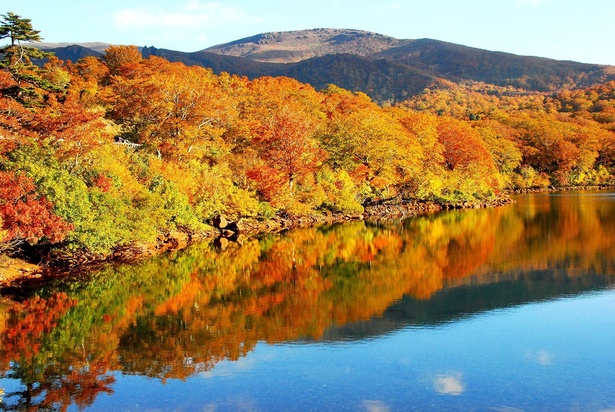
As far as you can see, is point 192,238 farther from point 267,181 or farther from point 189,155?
point 267,181

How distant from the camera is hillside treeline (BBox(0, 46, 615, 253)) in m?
24.4

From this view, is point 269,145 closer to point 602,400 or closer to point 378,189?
point 378,189

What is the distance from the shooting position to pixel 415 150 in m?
53.8

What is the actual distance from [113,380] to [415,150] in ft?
146

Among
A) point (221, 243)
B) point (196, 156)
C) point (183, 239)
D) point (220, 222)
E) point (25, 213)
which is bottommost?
point (221, 243)

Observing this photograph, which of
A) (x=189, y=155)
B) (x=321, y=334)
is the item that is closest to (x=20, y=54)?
(x=189, y=155)

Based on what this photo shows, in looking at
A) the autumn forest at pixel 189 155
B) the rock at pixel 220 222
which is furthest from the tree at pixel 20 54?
the rock at pixel 220 222

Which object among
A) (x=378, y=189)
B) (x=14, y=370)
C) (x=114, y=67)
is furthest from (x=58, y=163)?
(x=114, y=67)

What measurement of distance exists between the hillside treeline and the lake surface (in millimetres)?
3413

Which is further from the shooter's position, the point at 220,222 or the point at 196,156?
the point at 196,156

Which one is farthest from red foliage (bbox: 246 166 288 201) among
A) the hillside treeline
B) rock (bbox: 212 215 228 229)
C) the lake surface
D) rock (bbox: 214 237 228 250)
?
the lake surface

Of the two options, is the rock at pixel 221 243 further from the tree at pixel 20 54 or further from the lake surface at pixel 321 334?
the tree at pixel 20 54

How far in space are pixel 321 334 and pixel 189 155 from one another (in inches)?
992

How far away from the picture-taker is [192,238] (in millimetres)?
33875
